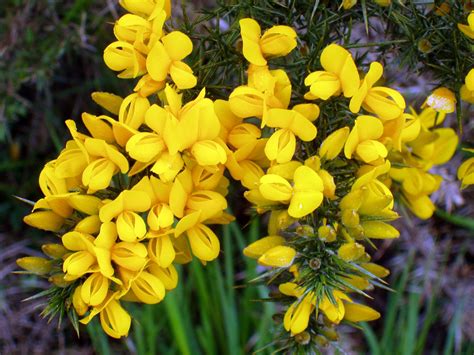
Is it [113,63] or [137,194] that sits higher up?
[113,63]

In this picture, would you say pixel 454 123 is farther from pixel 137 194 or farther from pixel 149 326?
pixel 137 194

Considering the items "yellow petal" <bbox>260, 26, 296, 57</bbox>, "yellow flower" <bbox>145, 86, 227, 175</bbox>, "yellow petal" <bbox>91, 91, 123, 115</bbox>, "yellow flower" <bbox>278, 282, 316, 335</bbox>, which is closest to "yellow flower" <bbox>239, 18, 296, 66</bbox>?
"yellow petal" <bbox>260, 26, 296, 57</bbox>

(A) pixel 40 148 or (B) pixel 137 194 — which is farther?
(A) pixel 40 148

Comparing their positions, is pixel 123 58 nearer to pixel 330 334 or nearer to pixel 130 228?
pixel 130 228

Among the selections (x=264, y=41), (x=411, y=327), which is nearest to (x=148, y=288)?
(x=264, y=41)

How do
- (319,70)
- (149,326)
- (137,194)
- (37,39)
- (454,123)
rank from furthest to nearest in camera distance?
(454,123) → (37,39) → (149,326) → (319,70) → (137,194)

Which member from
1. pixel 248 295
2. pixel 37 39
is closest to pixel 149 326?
pixel 248 295
